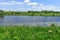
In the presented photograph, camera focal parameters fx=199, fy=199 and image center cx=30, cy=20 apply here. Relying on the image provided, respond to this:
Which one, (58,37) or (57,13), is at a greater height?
(58,37)

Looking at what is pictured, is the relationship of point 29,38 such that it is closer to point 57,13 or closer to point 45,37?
point 45,37

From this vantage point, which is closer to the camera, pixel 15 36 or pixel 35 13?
pixel 15 36

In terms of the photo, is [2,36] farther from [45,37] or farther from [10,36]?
[45,37]

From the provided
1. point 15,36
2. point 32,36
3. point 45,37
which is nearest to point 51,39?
point 45,37

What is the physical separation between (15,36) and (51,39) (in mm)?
2328

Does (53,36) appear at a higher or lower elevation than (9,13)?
higher

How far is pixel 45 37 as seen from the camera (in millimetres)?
12820

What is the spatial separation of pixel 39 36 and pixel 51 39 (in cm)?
88

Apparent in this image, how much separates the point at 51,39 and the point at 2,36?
10.7 ft

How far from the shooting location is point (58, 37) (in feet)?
42.6

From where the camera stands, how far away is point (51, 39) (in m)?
12.5

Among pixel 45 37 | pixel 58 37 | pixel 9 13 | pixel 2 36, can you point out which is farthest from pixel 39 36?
pixel 9 13

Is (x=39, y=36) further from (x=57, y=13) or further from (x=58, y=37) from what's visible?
(x=57, y=13)

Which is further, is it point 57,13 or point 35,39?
point 57,13
